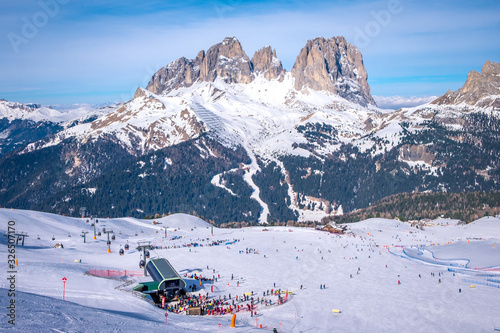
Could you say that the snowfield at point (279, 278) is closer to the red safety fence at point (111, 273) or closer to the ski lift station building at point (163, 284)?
the red safety fence at point (111, 273)

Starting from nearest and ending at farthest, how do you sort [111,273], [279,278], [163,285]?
[163,285]
[111,273]
[279,278]

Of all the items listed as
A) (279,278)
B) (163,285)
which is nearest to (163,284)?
(163,285)

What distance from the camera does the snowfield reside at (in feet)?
161

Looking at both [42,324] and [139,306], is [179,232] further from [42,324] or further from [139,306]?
[42,324]

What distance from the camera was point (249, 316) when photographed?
57344 millimetres

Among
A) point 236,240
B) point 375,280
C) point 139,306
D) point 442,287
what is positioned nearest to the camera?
point 139,306

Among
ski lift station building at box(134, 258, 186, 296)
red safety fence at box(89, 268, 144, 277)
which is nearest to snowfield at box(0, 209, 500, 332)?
red safety fence at box(89, 268, 144, 277)

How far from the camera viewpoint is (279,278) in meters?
78.1

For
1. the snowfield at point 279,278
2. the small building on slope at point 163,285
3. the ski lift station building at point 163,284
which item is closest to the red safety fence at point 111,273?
the snowfield at point 279,278

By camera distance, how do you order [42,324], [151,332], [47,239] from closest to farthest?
1. [42,324]
2. [151,332]
3. [47,239]

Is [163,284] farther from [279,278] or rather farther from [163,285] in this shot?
[279,278]

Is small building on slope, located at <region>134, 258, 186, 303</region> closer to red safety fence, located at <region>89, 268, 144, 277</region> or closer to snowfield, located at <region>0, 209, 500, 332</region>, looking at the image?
snowfield, located at <region>0, 209, 500, 332</region>

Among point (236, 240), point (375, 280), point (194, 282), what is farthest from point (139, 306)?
point (236, 240)

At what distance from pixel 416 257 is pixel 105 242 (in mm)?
68571
